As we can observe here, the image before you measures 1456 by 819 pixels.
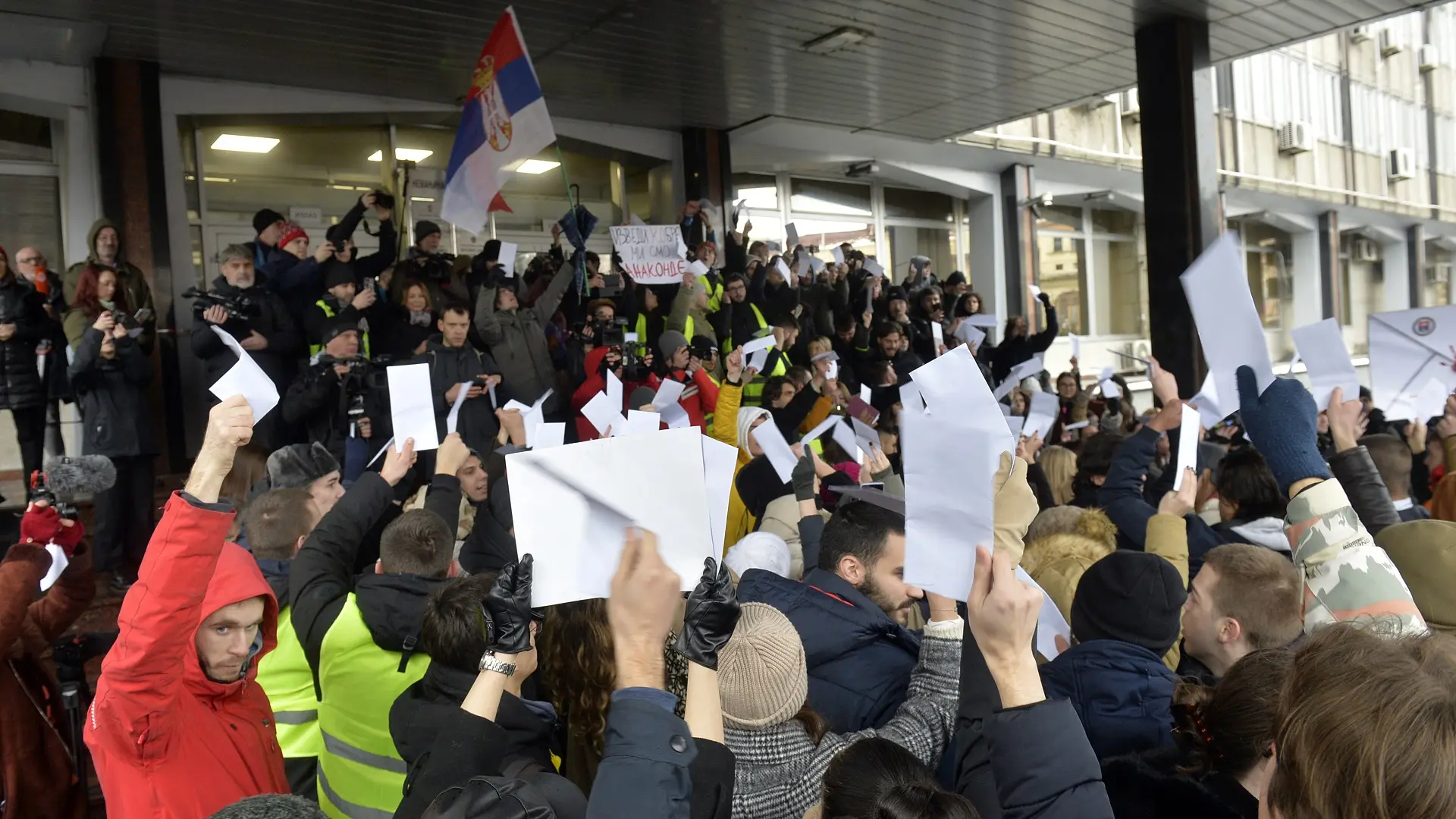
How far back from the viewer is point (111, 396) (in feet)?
20.2

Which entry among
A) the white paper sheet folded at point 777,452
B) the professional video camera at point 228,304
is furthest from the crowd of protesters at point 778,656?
the professional video camera at point 228,304

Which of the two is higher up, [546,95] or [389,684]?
[546,95]

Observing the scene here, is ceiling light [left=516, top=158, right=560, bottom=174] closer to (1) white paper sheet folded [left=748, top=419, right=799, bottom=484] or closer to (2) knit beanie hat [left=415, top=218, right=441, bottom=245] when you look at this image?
(2) knit beanie hat [left=415, top=218, right=441, bottom=245]

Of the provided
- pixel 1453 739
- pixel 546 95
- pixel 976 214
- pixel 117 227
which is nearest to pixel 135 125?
pixel 117 227

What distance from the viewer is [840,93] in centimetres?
1162

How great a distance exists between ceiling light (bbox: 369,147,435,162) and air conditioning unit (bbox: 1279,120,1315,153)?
19.3 metres

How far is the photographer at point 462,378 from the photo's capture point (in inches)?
Answer: 253

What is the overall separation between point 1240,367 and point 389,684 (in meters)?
2.27

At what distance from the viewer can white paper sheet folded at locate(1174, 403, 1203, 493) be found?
134 inches

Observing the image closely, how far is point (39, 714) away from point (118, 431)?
136 inches

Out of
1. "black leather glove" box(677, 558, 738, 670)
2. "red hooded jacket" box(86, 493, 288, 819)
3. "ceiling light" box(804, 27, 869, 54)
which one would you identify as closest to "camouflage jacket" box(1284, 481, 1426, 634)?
"black leather glove" box(677, 558, 738, 670)

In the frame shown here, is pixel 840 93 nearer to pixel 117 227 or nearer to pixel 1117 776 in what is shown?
pixel 117 227

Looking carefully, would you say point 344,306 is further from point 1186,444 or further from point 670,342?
point 1186,444

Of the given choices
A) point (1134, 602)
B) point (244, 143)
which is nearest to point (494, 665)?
point (1134, 602)
